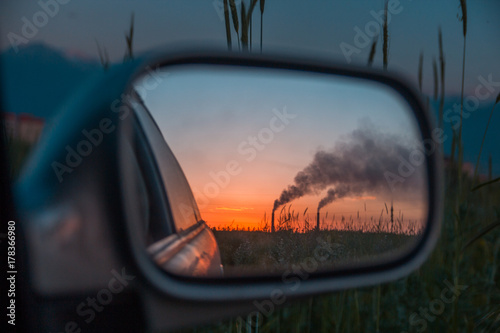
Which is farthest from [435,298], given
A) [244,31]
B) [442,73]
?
[244,31]

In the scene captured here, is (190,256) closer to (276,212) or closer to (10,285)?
(276,212)

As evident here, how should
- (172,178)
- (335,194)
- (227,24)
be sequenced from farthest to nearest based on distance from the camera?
1. (227,24)
2. (335,194)
3. (172,178)

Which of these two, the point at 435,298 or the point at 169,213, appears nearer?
the point at 169,213

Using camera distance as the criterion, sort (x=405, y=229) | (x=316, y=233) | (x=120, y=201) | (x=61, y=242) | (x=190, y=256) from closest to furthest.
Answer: (x=61, y=242), (x=120, y=201), (x=190, y=256), (x=316, y=233), (x=405, y=229)

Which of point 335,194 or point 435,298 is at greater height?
point 335,194

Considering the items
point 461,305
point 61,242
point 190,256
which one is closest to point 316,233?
point 190,256

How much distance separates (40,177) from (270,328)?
1.71m

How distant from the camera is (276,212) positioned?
1.32 meters

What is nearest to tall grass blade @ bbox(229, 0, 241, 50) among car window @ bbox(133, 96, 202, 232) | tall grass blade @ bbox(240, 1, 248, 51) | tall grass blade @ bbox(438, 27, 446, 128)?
tall grass blade @ bbox(240, 1, 248, 51)

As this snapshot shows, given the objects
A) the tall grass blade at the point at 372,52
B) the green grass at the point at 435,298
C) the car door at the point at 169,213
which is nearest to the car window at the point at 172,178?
the car door at the point at 169,213

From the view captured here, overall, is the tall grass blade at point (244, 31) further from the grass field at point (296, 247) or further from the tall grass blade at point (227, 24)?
the grass field at point (296, 247)

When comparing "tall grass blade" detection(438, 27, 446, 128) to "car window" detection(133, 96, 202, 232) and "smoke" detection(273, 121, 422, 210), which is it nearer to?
"smoke" detection(273, 121, 422, 210)

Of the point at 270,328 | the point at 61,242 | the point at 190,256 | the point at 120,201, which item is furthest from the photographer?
the point at 270,328

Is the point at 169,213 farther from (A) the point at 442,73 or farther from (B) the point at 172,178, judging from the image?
(A) the point at 442,73
